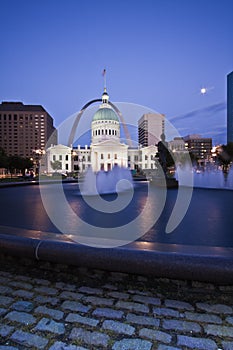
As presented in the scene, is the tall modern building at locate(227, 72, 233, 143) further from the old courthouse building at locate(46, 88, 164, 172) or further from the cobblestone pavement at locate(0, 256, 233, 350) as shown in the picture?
the cobblestone pavement at locate(0, 256, 233, 350)

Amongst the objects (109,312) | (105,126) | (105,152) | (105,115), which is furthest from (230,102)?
(109,312)

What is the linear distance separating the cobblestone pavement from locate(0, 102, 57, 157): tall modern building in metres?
155

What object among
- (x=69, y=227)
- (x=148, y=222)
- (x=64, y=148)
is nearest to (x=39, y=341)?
(x=69, y=227)

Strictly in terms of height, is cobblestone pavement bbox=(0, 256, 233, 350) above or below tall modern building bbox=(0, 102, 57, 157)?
below

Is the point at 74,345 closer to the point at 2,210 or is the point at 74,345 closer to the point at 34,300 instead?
the point at 34,300

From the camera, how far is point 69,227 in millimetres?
5414

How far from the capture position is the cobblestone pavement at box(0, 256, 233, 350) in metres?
2.11

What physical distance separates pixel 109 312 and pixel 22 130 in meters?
163

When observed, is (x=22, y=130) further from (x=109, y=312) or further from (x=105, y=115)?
(x=109, y=312)

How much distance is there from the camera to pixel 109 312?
252 centimetres

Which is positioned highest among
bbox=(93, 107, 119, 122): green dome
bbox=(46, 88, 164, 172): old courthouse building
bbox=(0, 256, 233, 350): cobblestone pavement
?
bbox=(93, 107, 119, 122): green dome

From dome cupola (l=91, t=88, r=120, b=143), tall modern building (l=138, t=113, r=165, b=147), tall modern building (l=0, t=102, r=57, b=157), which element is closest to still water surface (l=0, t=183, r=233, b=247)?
dome cupola (l=91, t=88, r=120, b=143)

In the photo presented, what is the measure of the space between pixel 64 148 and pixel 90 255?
113334 millimetres

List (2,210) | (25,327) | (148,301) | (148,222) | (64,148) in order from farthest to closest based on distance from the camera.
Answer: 1. (64,148)
2. (2,210)
3. (148,222)
4. (148,301)
5. (25,327)
